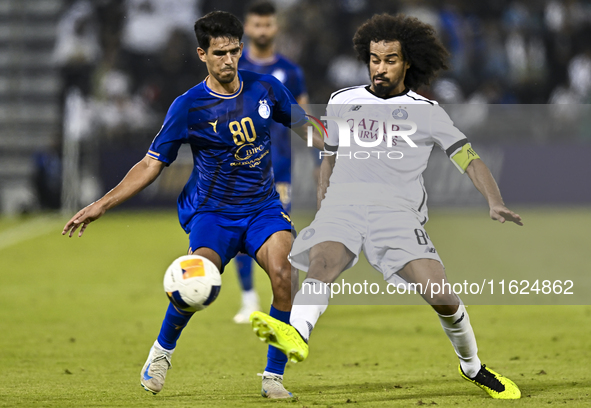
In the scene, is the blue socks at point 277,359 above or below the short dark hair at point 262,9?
below

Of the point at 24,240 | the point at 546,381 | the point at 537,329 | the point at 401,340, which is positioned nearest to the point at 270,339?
the point at 546,381

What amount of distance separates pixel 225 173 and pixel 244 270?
3.14m

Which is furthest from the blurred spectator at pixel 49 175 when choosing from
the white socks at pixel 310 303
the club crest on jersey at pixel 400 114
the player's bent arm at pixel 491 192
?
the player's bent arm at pixel 491 192

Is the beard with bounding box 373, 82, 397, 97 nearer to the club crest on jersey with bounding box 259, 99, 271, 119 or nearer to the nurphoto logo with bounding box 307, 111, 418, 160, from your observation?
the nurphoto logo with bounding box 307, 111, 418, 160

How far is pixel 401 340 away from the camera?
7.23 meters

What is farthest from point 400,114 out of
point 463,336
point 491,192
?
point 463,336

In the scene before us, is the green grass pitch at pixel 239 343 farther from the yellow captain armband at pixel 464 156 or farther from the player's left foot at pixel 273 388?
the yellow captain armband at pixel 464 156

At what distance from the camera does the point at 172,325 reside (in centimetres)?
512

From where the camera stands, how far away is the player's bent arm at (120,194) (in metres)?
4.73

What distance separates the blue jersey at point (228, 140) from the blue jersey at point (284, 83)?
2.64m

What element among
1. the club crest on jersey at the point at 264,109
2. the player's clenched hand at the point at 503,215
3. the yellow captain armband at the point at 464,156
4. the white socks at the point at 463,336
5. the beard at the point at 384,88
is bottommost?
the white socks at the point at 463,336

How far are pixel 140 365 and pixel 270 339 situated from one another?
7.52 feet

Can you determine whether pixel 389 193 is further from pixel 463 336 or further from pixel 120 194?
pixel 120 194

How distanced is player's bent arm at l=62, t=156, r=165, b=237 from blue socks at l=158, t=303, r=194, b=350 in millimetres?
723
